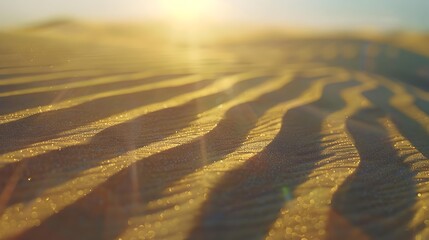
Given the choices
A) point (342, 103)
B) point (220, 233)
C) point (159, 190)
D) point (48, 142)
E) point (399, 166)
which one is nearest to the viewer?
point (220, 233)

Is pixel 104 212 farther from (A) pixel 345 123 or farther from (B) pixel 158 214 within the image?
(A) pixel 345 123

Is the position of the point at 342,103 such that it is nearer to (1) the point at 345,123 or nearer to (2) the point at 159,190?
(1) the point at 345,123

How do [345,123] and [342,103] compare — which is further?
[342,103]

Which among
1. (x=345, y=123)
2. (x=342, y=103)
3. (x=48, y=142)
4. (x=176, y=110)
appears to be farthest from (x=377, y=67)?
(x=48, y=142)

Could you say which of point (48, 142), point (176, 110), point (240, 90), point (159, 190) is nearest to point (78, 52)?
point (240, 90)

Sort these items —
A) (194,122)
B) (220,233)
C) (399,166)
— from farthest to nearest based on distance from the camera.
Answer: (194,122) < (399,166) < (220,233)

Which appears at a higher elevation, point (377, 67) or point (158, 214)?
point (158, 214)
